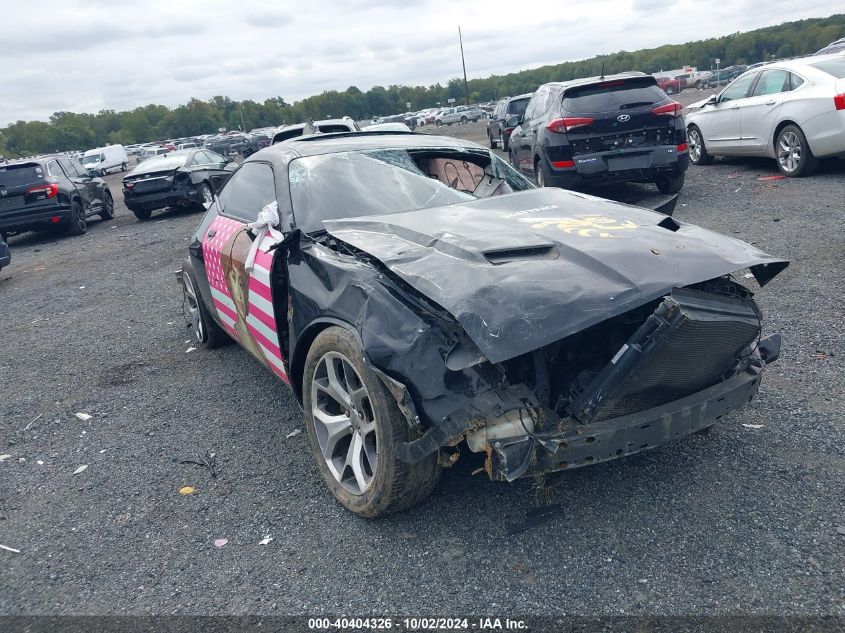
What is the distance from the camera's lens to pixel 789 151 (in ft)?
32.8

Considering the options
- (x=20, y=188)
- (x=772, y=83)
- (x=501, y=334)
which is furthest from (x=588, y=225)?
(x=20, y=188)

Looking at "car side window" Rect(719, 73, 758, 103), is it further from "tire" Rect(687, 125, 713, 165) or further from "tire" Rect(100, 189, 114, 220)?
"tire" Rect(100, 189, 114, 220)

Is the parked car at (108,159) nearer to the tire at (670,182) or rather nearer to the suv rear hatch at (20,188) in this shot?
the suv rear hatch at (20,188)

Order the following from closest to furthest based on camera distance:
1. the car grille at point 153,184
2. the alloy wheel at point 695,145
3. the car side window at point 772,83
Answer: the car side window at point 772,83 → the alloy wheel at point 695,145 → the car grille at point 153,184

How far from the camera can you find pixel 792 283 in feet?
18.9

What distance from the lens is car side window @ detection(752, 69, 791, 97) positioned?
9.97m

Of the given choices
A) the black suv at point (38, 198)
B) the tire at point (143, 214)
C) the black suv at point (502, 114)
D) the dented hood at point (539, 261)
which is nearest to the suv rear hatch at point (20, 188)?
the black suv at point (38, 198)

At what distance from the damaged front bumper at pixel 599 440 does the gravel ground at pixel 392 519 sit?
0.42 metres

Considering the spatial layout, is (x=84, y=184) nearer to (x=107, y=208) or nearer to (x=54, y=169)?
(x=54, y=169)

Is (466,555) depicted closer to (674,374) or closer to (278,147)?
(674,374)

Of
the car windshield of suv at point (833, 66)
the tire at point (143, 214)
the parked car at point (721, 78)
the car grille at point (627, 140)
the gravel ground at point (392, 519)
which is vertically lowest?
the parked car at point (721, 78)

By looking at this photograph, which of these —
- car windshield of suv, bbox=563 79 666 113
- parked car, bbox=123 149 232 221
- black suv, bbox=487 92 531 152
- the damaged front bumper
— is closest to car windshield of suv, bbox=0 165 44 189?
parked car, bbox=123 149 232 221

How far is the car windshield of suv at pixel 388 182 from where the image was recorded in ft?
13.0

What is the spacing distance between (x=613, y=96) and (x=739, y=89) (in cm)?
342
